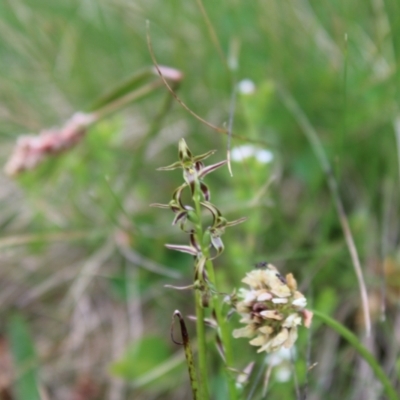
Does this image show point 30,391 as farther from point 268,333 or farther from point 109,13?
Answer: point 109,13

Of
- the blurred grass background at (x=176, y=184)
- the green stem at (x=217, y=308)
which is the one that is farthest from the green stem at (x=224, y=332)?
the blurred grass background at (x=176, y=184)

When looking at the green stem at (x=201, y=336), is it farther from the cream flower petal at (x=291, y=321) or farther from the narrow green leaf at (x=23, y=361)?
the narrow green leaf at (x=23, y=361)

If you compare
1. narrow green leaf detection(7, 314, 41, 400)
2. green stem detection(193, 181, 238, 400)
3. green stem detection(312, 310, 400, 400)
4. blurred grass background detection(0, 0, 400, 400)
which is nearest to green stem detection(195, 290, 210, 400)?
green stem detection(193, 181, 238, 400)

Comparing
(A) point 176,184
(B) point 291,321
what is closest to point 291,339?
(B) point 291,321

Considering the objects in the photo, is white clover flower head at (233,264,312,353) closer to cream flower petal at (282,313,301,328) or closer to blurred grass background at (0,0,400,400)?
cream flower petal at (282,313,301,328)

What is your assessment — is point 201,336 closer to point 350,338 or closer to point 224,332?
point 224,332
